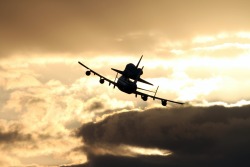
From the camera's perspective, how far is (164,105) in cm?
11644

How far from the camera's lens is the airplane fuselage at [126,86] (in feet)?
388

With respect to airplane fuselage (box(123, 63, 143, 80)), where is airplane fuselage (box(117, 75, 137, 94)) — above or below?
below

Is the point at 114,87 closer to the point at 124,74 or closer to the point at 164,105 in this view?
the point at 124,74

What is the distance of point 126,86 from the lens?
11856 cm

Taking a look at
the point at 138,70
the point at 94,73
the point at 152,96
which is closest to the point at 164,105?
the point at 152,96

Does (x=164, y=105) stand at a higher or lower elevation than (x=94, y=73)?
lower

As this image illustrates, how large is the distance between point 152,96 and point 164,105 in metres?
5.00

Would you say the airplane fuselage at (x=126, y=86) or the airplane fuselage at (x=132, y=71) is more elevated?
the airplane fuselage at (x=132, y=71)

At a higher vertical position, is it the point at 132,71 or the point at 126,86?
the point at 132,71

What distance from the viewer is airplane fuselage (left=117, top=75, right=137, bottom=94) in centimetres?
11812

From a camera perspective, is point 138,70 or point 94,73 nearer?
point 94,73

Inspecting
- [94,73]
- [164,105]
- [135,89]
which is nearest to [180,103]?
[164,105]

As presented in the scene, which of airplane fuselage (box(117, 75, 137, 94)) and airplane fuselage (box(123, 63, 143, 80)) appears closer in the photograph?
airplane fuselage (box(117, 75, 137, 94))

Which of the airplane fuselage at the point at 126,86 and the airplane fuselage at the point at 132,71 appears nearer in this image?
the airplane fuselage at the point at 126,86
